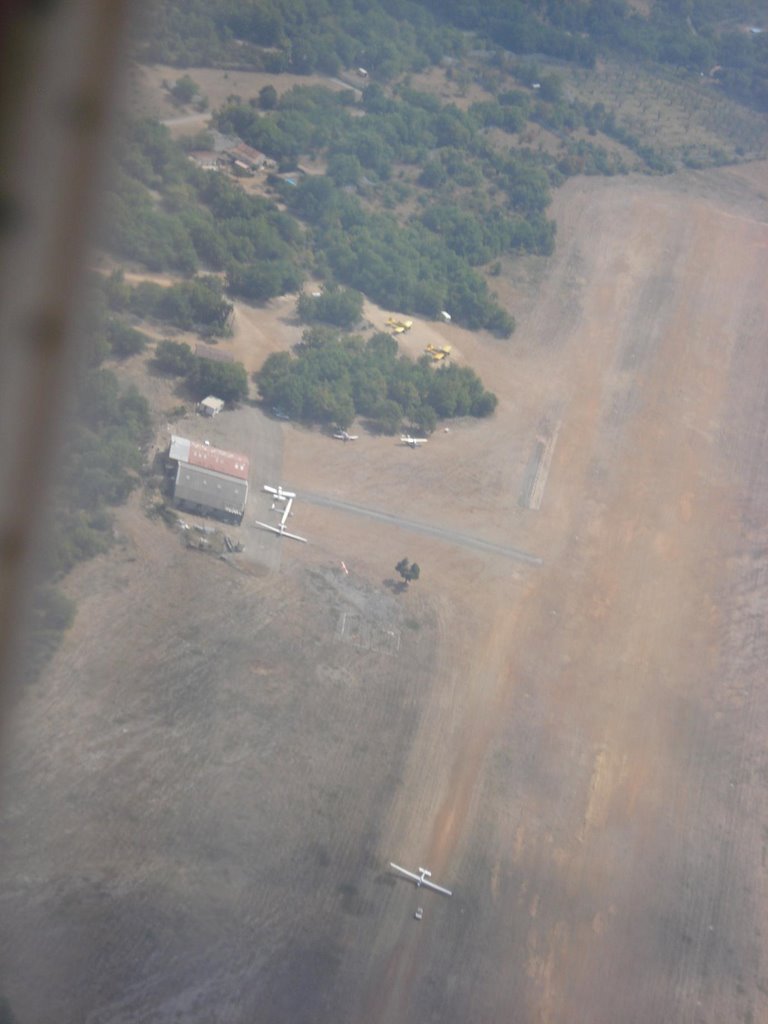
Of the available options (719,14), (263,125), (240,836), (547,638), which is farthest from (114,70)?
(719,14)

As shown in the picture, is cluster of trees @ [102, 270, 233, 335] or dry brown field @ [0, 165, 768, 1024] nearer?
dry brown field @ [0, 165, 768, 1024]

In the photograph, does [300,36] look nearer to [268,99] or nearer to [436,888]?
[268,99]

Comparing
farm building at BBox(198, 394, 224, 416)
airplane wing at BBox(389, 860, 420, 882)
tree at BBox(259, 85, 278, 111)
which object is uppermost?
tree at BBox(259, 85, 278, 111)

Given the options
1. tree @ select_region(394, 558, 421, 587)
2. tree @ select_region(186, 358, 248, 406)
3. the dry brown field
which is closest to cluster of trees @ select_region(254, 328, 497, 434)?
the dry brown field

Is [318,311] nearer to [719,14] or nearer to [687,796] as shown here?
[687,796]

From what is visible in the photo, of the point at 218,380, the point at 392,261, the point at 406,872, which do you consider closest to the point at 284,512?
the point at 218,380

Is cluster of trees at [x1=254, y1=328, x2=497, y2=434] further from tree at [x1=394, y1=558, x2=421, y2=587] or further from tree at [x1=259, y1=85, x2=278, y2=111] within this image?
tree at [x1=259, y1=85, x2=278, y2=111]

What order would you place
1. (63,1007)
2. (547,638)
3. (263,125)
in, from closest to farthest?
(63,1007) < (547,638) < (263,125)

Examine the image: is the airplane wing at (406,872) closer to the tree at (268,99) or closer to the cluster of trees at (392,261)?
the cluster of trees at (392,261)
